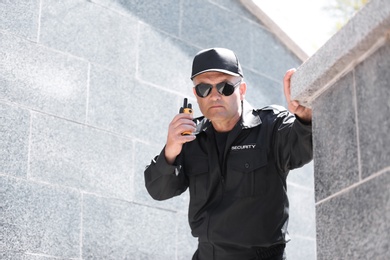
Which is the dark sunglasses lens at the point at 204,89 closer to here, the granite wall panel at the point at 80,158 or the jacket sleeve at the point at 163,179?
the jacket sleeve at the point at 163,179

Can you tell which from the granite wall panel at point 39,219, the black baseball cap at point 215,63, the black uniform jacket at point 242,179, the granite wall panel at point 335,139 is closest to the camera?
the granite wall panel at point 335,139

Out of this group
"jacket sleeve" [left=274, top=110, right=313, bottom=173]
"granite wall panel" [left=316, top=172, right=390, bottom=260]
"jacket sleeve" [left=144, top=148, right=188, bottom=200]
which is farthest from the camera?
"jacket sleeve" [left=144, top=148, right=188, bottom=200]

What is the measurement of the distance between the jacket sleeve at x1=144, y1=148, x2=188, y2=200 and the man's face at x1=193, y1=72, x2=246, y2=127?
1.26 feet

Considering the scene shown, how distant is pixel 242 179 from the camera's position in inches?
191

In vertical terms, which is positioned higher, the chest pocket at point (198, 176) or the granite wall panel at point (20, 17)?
the chest pocket at point (198, 176)

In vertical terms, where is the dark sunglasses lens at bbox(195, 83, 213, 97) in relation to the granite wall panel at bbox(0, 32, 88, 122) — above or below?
above

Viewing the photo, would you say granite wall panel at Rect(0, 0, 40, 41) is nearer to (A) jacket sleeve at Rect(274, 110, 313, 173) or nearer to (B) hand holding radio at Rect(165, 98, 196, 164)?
(B) hand holding radio at Rect(165, 98, 196, 164)

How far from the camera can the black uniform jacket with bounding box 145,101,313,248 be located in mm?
4727

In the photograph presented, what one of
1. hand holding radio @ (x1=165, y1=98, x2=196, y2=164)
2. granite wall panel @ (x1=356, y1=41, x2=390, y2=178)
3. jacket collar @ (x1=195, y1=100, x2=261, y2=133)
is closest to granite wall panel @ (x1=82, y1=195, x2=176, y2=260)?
jacket collar @ (x1=195, y1=100, x2=261, y2=133)

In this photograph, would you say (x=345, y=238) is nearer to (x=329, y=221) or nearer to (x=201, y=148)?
(x=329, y=221)

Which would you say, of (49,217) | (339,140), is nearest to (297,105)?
(339,140)

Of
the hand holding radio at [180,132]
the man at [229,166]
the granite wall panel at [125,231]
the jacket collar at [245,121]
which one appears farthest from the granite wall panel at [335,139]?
the granite wall panel at [125,231]

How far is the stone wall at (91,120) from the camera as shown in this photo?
5727 millimetres

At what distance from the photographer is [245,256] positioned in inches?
186
